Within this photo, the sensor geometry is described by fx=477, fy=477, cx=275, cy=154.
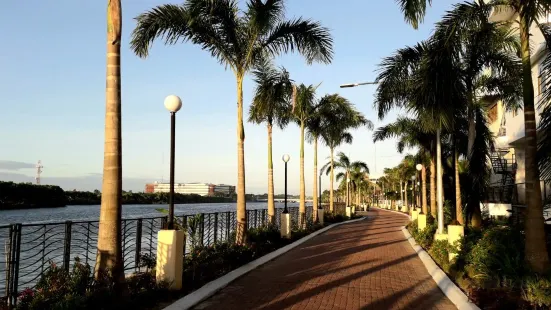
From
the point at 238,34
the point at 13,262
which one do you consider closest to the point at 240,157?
the point at 238,34

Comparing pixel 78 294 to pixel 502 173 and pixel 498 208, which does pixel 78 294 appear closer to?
pixel 498 208

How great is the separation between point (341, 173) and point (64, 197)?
51.2m

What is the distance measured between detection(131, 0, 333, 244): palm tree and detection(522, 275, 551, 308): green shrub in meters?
7.50

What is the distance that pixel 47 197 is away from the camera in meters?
75.9

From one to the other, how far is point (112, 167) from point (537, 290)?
612 cm

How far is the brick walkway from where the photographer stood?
7471mm

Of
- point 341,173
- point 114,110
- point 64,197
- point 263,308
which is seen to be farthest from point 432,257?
point 64,197

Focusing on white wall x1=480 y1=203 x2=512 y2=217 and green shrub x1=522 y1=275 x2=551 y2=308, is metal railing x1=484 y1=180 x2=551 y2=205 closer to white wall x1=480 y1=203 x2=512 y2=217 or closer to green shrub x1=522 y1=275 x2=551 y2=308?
white wall x1=480 y1=203 x2=512 y2=217

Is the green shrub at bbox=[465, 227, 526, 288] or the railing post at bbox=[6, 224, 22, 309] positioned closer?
the railing post at bbox=[6, 224, 22, 309]

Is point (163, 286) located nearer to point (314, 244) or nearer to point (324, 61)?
point (324, 61)

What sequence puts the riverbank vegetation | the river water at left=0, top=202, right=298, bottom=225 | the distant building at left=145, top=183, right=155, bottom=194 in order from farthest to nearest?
the distant building at left=145, top=183, right=155, bottom=194, the river water at left=0, top=202, right=298, bottom=225, the riverbank vegetation

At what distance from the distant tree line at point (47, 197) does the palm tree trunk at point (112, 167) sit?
160ft

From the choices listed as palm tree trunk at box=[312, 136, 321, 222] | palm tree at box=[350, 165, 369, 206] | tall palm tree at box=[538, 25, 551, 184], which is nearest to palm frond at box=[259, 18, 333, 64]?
tall palm tree at box=[538, 25, 551, 184]

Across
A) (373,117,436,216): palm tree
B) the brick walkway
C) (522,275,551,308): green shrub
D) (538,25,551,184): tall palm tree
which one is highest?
(373,117,436,216): palm tree
